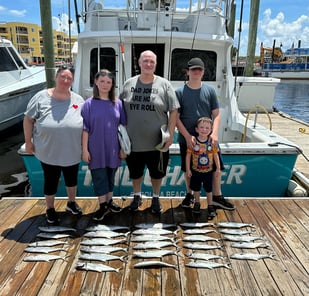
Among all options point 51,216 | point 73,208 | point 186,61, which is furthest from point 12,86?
point 51,216

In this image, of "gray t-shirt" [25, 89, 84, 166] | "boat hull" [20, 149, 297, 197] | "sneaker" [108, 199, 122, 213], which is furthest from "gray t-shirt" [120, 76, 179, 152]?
"boat hull" [20, 149, 297, 197]

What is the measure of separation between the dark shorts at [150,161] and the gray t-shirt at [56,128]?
0.59m

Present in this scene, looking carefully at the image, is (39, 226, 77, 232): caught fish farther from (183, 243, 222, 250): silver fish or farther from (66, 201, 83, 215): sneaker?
(183, 243, 222, 250): silver fish

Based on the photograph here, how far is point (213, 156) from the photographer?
3383 mm

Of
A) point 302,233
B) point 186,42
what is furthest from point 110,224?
point 186,42

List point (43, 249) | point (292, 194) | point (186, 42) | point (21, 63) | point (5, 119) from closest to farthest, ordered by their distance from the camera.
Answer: point (43, 249) → point (292, 194) → point (186, 42) → point (5, 119) → point (21, 63)

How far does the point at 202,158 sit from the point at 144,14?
11.8ft

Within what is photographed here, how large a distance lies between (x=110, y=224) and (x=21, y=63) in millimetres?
11082

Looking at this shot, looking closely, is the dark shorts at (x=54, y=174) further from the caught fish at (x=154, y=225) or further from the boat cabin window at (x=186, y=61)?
the boat cabin window at (x=186, y=61)

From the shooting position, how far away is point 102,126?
3133 millimetres

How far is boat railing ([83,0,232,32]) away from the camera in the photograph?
581cm

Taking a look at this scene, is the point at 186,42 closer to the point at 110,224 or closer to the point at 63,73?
the point at 63,73

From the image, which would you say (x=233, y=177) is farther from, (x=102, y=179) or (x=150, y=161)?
(x=102, y=179)

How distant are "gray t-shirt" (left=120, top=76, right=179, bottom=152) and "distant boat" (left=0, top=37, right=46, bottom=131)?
789 cm
